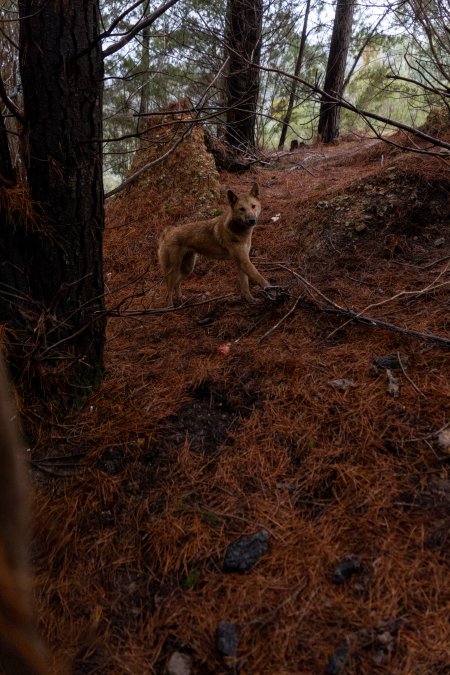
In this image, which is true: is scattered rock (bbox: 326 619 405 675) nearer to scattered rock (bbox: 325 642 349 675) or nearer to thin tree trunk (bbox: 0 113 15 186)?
scattered rock (bbox: 325 642 349 675)

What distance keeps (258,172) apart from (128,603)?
875cm

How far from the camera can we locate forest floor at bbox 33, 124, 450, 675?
5.91ft

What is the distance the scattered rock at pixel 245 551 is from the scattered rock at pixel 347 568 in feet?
1.18

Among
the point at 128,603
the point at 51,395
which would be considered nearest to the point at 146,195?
the point at 51,395

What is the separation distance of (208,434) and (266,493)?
1.95ft

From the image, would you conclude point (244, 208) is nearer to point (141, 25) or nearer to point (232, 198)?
point (232, 198)

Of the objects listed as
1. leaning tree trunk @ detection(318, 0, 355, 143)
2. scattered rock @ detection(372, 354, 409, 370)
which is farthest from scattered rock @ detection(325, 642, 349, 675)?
leaning tree trunk @ detection(318, 0, 355, 143)

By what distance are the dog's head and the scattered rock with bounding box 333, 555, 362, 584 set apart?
3782 mm

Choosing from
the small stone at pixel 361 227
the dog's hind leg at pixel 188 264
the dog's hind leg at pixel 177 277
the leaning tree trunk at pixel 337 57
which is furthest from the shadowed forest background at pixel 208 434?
the leaning tree trunk at pixel 337 57

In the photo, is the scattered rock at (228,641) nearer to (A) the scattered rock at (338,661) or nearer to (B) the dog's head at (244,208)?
(A) the scattered rock at (338,661)

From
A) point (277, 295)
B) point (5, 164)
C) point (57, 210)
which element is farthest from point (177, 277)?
point (5, 164)

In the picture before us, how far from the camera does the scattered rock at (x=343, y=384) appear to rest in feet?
9.67

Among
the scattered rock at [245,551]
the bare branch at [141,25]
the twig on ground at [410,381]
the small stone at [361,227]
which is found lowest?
the scattered rock at [245,551]

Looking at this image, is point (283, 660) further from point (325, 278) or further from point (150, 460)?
point (325, 278)
